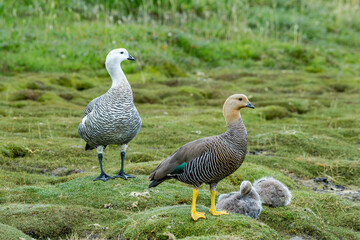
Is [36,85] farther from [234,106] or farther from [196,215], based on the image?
[196,215]

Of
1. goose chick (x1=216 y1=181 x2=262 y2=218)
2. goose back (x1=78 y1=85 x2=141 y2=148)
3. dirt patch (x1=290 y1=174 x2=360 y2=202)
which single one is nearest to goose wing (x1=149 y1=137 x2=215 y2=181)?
goose chick (x1=216 y1=181 x2=262 y2=218)

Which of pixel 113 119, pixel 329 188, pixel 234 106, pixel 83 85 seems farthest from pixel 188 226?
pixel 83 85

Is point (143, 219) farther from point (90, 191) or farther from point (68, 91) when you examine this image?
point (68, 91)

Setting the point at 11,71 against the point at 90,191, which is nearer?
the point at 90,191

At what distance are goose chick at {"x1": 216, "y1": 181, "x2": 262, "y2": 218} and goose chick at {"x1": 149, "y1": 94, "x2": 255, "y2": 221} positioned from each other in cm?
107

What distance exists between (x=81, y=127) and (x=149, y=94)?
12.3 m

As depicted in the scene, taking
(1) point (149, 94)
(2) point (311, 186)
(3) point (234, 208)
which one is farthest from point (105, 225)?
(1) point (149, 94)

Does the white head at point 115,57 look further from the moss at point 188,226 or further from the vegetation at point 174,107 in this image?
the moss at point 188,226

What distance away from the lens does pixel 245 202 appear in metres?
8.73

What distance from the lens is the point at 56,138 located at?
608 inches

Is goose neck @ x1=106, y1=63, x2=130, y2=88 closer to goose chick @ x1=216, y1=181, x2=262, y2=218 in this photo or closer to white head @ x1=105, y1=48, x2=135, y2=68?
white head @ x1=105, y1=48, x2=135, y2=68

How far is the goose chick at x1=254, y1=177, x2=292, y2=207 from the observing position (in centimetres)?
921

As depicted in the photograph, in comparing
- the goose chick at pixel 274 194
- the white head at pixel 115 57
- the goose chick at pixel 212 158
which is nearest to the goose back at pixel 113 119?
the white head at pixel 115 57

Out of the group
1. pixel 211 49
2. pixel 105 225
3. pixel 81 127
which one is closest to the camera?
pixel 105 225
